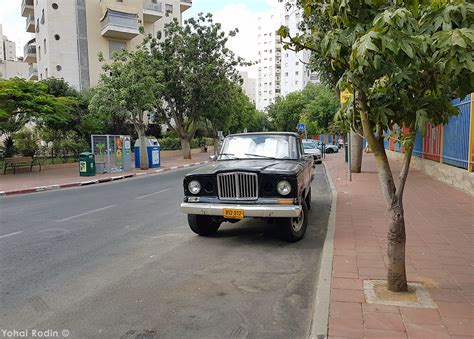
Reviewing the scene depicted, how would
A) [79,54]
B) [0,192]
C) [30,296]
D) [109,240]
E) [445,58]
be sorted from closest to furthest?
[445,58], [30,296], [109,240], [0,192], [79,54]

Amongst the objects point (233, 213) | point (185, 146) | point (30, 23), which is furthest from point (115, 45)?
point (233, 213)

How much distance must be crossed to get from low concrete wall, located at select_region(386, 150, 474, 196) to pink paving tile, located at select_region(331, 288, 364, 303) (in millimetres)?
7654

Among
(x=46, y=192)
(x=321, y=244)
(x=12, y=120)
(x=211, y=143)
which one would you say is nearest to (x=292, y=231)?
(x=321, y=244)

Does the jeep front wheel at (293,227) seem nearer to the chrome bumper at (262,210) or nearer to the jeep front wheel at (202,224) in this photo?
the chrome bumper at (262,210)

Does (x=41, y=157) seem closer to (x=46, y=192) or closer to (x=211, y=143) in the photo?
(x=46, y=192)

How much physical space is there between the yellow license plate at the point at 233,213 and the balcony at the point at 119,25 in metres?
35.4

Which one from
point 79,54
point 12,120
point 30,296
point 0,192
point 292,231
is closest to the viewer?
point 30,296

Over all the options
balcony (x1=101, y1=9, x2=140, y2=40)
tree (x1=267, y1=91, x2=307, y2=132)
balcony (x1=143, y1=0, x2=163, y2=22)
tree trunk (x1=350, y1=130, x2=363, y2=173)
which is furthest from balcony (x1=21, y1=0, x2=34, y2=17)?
tree trunk (x1=350, y1=130, x2=363, y2=173)

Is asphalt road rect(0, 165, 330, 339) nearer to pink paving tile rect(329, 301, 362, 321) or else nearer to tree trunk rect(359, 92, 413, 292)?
pink paving tile rect(329, 301, 362, 321)

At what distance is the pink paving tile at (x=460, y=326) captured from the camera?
3.42 meters

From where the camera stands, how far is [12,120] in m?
25.2

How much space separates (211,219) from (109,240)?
1.84 metres

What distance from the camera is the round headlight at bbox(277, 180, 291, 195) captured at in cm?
620

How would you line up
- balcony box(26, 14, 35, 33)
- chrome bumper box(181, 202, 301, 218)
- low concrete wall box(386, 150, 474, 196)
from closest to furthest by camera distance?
chrome bumper box(181, 202, 301, 218) < low concrete wall box(386, 150, 474, 196) < balcony box(26, 14, 35, 33)
